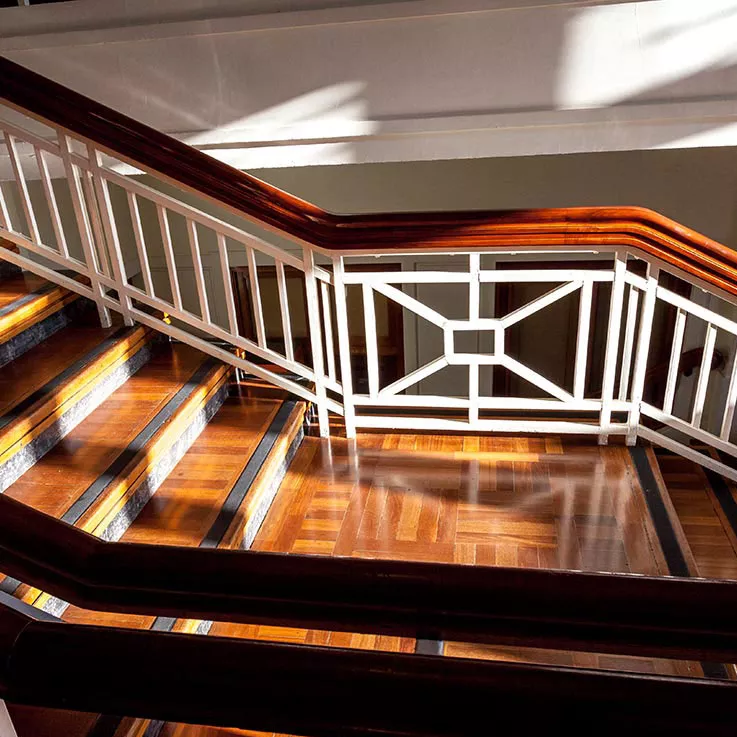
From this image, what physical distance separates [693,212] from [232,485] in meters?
3.65

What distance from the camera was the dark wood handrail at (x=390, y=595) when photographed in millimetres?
596

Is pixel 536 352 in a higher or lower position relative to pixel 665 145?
lower

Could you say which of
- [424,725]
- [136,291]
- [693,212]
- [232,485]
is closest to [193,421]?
[232,485]

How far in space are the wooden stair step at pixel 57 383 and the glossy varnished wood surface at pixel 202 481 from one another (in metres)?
0.44

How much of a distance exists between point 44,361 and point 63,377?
10.0 inches

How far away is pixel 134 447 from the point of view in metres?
2.37

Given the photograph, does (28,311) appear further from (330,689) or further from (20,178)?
(330,689)

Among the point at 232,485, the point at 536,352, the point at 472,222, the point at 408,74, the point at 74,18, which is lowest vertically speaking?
the point at 536,352

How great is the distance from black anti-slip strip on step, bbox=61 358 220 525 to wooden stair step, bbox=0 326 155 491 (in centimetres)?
29

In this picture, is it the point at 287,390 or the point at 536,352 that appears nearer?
the point at 287,390

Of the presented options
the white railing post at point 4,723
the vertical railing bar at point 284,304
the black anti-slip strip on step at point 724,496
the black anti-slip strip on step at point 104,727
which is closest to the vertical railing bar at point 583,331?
the black anti-slip strip on step at point 724,496

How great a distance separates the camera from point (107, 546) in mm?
734

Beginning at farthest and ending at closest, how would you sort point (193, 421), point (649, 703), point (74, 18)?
point (74, 18) < point (193, 421) < point (649, 703)

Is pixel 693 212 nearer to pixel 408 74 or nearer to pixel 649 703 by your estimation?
pixel 408 74
